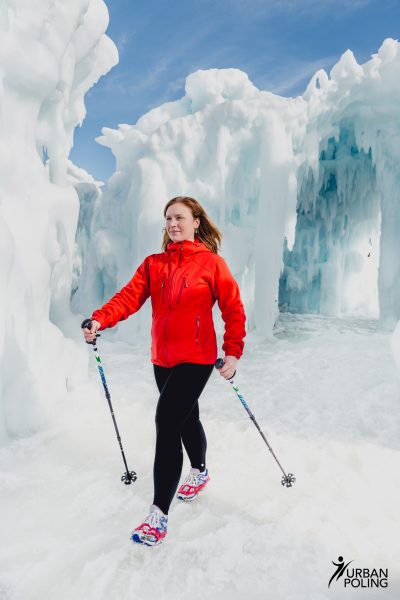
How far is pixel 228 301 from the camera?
2.31 m

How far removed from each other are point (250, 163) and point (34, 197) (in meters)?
7.07

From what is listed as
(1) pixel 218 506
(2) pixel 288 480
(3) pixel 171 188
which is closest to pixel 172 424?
(1) pixel 218 506

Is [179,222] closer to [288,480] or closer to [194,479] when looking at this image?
[194,479]

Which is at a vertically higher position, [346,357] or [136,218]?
[136,218]

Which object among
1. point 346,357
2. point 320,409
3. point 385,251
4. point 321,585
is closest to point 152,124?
point 385,251

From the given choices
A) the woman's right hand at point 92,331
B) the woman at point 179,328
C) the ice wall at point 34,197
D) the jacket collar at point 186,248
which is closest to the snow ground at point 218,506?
the woman at point 179,328

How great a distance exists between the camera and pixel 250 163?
10.3 m

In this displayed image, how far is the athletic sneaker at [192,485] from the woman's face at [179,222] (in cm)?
151

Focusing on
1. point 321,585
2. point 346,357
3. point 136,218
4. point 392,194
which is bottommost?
point 346,357

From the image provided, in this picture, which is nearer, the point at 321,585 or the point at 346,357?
the point at 321,585

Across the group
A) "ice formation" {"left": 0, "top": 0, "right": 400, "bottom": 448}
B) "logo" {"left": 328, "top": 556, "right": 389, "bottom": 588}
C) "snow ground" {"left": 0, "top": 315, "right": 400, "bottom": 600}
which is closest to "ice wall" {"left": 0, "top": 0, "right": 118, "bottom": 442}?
"ice formation" {"left": 0, "top": 0, "right": 400, "bottom": 448}

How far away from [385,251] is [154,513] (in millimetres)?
10838

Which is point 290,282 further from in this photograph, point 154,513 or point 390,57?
point 154,513

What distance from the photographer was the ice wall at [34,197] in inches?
149
